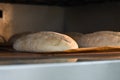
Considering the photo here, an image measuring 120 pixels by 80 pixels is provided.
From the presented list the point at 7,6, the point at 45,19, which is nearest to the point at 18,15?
the point at 7,6

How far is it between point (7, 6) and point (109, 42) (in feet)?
3.54

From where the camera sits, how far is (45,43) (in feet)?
3.12

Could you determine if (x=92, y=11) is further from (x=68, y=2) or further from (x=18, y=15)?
(x=18, y=15)

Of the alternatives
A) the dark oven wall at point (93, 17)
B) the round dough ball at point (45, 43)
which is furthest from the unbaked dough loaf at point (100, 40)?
the dark oven wall at point (93, 17)

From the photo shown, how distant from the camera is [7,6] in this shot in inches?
76.2

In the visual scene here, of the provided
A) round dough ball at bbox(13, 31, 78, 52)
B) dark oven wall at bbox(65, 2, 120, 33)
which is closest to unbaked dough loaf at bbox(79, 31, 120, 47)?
round dough ball at bbox(13, 31, 78, 52)

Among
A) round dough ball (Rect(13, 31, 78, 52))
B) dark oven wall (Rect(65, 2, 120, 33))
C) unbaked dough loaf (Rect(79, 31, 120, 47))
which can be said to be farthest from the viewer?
dark oven wall (Rect(65, 2, 120, 33))

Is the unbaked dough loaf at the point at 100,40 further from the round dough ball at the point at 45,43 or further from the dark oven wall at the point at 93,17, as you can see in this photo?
the dark oven wall at the point at 93,17

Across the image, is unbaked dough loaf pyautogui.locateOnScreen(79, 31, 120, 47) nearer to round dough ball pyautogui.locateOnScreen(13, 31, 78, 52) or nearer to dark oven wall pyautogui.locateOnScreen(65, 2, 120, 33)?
round dough ball pyautogui.locateOnScreen(13, 31, 78, 52)

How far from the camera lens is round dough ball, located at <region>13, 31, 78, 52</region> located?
3.07 ft

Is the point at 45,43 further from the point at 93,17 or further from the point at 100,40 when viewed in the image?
the point at 93,17

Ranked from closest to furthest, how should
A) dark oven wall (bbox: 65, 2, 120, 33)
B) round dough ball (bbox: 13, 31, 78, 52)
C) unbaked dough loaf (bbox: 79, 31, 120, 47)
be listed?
round dough ball (bbox: 13, 31, 78, 52)
unbaked dough loaf (bbox: 79, 31, 120, 47)
dark oven wall (bbox: 65, 2, 120, 33)

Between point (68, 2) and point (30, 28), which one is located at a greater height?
point (68, 2)

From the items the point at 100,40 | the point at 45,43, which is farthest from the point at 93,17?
the point at 45,43
